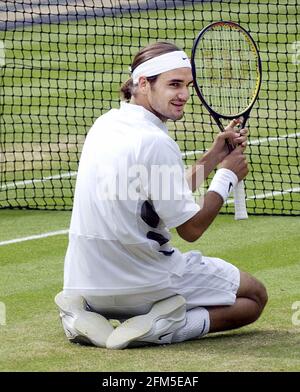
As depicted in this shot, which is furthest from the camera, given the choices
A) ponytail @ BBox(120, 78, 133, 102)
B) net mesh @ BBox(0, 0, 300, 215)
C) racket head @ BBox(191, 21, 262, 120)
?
net mesh @ BBox(0, 0, 300, 215)

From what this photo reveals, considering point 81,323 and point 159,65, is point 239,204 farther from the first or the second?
point 81,323

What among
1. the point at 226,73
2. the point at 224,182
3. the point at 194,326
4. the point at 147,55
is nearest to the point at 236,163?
the point at 224,182

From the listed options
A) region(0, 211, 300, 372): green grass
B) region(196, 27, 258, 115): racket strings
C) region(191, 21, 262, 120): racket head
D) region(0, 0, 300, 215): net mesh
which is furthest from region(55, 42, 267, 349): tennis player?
region(0, 0, 300, 215): net mesh

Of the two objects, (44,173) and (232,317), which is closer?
(232,317)

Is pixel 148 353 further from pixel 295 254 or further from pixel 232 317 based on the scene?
pixel 295 254

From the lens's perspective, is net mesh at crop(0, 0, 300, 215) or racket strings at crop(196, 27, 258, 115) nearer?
racket strings at crop(196, 27, 258, 115)

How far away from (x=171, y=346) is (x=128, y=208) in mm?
821

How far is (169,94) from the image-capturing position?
782 centimetres

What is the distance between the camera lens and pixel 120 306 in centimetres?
787

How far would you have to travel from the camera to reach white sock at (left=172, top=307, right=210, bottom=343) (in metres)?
7.88

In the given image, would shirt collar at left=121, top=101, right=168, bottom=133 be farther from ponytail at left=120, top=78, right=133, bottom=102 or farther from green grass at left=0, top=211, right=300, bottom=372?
green grass at left=0, top=211, right=300, bottom=372

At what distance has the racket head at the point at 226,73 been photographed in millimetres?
8273

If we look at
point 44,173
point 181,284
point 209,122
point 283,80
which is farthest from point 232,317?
point 283,80

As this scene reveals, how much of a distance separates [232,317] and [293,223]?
3.16m
